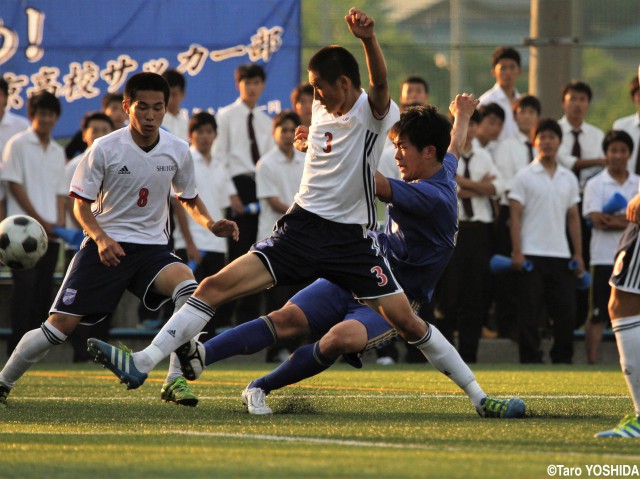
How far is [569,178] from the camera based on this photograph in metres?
13.8

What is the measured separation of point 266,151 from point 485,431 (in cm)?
828

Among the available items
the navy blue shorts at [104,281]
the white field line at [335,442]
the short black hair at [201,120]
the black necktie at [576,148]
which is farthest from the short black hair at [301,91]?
the white field line at [335,442]

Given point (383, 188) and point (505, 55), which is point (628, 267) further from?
point (505, 55)

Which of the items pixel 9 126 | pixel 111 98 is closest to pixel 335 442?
pixel 111 98

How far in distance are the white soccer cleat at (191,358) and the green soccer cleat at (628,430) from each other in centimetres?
235

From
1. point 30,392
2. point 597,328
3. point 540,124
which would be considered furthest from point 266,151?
point 30,392

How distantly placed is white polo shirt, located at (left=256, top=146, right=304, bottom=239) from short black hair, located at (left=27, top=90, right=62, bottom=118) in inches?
84.0

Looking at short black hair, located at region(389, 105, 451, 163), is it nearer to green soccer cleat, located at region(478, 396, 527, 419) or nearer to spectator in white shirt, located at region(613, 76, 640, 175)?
green soccer cleat, located at region(478, 396, 527, 419)

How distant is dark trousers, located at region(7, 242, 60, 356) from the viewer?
13.2 m

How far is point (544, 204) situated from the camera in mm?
13797

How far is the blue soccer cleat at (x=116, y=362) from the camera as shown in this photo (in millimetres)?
6980

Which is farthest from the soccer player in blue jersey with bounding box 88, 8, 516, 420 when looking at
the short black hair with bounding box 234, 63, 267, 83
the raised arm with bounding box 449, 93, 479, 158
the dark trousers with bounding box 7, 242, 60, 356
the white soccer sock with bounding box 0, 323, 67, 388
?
the short black hair with bounding box 234, 63, 267, 83

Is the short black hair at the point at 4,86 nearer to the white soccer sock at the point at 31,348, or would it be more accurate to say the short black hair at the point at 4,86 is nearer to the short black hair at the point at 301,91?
the short black hair at the point at 301,91

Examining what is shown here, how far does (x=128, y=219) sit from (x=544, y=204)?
656 cm
